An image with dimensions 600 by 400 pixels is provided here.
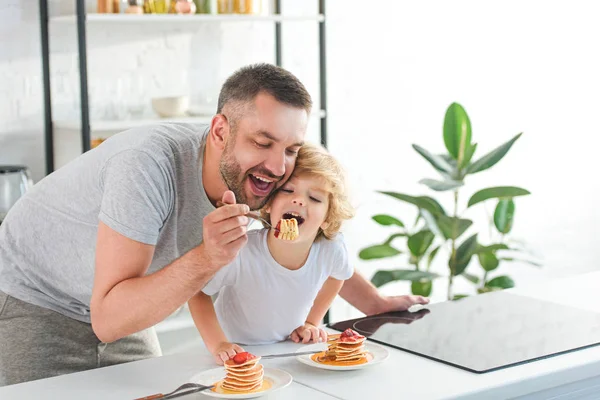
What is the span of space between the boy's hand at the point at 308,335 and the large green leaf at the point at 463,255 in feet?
5.86

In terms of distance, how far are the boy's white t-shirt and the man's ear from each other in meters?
0.28

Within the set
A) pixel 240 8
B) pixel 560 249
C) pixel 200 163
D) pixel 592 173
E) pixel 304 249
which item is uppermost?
pixel 240 8

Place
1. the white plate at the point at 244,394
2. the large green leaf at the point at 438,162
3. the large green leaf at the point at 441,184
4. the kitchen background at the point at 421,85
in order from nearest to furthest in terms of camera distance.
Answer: the white plate at the point at 244,394, the large green leaf at the point at 441,184, the large green leaf at the point at 438,162, the kitchen background at the point at 421,85

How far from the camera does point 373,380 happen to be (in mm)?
1673

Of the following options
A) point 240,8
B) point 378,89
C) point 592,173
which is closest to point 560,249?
point 592,173

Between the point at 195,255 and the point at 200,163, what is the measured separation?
1.04 feet

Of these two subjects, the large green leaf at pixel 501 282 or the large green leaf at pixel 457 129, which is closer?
the large green leaf at pixel 457 129

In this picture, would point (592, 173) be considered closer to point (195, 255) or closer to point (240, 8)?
point (240, 8)

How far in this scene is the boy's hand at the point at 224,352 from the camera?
1.81m

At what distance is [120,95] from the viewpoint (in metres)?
3.78

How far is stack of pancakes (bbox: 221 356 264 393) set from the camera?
158 cm

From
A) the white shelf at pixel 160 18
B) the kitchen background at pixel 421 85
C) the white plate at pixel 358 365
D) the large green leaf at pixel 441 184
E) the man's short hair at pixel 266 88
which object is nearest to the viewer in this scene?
the white plate at pixel 358 365

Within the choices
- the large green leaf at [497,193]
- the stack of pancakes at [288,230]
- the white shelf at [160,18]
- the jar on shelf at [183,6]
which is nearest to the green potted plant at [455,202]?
the large green leaf at [497,193]

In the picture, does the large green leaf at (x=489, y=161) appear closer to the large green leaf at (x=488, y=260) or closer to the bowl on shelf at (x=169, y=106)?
the large green leaf at (x=488, y=260)
